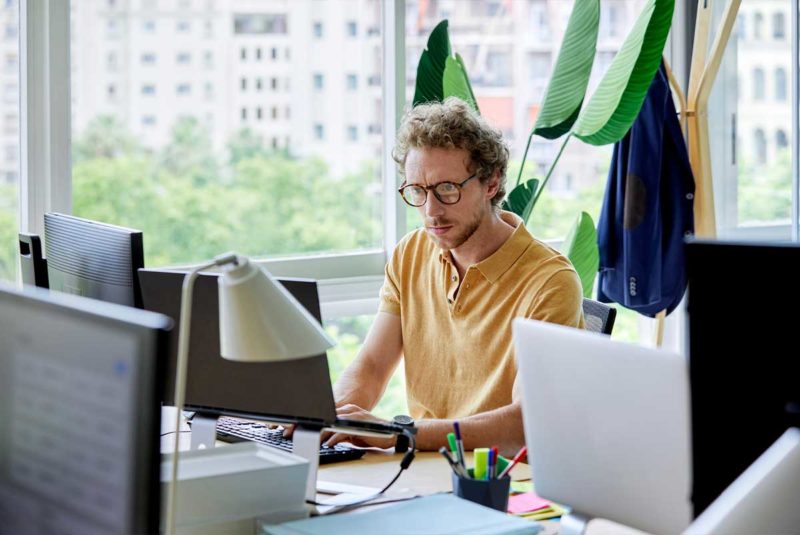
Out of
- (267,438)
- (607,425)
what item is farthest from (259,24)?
(607,425)

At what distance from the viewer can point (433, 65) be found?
11.1 ft

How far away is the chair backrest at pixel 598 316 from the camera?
242cm

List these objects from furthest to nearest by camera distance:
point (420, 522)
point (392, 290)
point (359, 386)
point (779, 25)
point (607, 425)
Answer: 1. point (779, 25)
2. point (392, 290)
3. point (359, 386)
4. point (420, 522)
5. point (607, 425)

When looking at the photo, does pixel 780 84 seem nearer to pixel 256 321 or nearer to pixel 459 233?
pixel 459 233

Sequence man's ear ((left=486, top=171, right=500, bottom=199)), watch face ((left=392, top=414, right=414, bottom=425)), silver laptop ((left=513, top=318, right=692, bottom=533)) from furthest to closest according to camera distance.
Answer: man's ear ((left=486, top=171, right=500, bottom=199)) → watch face ((left=392, top=414, right=414, bottom=425)) → silver laptop ((left=513, top=318, right=692, bottom=533))

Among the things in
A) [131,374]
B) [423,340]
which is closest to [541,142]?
[423,340]

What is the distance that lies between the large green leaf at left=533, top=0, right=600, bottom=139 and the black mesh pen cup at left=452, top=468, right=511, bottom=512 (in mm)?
1878

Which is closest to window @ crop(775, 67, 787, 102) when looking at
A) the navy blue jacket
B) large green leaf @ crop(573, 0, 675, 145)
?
the navy blue jacket

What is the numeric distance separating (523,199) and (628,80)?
1.58 feet

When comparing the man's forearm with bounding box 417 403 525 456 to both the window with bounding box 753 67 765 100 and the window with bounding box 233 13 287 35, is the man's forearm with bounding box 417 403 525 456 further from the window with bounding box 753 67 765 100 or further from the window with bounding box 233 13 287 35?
the window with bounding box 753 67 765 100

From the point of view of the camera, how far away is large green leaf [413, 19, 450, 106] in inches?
133

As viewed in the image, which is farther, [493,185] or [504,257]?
[493,185]

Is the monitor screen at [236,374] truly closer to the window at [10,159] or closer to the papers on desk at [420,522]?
the papers on desk at [420,522]

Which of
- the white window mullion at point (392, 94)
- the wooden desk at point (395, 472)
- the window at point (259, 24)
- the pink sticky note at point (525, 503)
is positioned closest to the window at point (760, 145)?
Answer: the white window mullion at point (392, 94)
